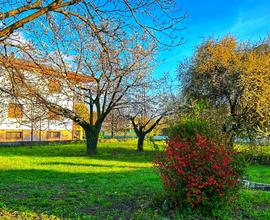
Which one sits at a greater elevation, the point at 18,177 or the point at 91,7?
the point at 91,7

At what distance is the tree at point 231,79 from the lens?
15.8 metres

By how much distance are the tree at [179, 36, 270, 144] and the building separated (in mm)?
6226

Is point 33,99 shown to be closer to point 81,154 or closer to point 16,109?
point 16,109

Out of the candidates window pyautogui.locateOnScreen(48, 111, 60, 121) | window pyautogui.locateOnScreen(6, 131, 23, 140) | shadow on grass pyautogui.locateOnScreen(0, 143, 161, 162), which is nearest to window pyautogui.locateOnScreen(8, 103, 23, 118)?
shadow on grass pyautogui.locateOnScreen(0, 143, 161, 162)

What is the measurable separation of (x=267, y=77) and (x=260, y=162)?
194 inches

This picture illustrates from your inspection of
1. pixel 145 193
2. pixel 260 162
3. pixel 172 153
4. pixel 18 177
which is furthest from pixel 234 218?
pixel 260 162

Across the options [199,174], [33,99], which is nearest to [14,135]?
[33,99]

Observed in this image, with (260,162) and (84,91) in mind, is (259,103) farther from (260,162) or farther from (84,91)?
(84,91)

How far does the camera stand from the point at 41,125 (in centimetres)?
2020

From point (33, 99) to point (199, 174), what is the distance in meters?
8.25

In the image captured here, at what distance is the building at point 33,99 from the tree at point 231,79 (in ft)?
20.4

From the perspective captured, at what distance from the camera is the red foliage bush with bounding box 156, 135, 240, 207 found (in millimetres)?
4859

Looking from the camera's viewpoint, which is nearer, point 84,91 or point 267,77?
point 267,77

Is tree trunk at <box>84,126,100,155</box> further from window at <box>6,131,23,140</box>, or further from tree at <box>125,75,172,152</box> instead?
window at <box>6,131,23,140</box>
